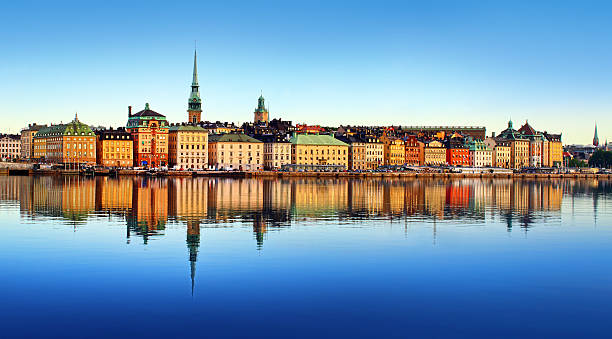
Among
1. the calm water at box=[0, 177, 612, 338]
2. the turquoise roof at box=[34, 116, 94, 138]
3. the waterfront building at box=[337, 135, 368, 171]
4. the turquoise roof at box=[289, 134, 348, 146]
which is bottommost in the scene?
the calm water at box=[0, 177, 612, 338]

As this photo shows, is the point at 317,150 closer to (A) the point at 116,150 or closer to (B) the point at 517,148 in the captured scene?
(A) the point at 116,150

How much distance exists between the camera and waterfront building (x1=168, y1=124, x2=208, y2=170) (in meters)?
135

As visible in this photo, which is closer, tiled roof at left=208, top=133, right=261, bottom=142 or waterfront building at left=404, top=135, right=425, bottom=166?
tiled roof at left=208, top=133, right=261, bottom=142

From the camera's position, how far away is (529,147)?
7032 inches

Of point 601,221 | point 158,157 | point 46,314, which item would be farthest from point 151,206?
point 158,157

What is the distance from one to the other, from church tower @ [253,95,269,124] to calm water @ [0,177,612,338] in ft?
501

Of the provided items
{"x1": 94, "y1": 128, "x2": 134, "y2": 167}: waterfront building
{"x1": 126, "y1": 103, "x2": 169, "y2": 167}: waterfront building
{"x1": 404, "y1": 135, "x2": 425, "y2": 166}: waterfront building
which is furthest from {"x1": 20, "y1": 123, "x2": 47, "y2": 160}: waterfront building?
{"x1": 404, "y1": 135, "x2": 425, "y2": 166}: waterfront building

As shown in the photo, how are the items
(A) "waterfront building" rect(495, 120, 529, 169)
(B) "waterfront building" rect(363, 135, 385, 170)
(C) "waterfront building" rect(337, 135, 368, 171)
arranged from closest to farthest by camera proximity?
(C) "waterfront building" rect(337, 135, 368, 171), (B) "waterfront building" rect(363, 135, 385, 170), (A) "waterfront building" rect(495, 120, 529, 169)

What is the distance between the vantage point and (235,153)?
137 m

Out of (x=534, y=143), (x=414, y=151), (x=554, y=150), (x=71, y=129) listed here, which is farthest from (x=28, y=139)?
(x=554, y=150)

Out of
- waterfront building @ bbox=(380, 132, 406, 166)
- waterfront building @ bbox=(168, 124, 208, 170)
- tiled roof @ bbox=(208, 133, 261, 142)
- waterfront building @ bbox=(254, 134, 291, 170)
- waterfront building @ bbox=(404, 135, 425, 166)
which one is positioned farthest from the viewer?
waterfront building @ bbox=(404, 135, 425, 166)

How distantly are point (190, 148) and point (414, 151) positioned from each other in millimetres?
49730

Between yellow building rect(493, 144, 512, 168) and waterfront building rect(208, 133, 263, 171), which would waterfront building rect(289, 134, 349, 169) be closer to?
waterfront building rect(208, 133, 263, 171)

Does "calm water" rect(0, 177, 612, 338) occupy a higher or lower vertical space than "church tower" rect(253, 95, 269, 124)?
lower
